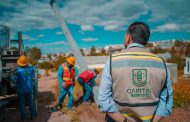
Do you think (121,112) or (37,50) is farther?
(37,50)

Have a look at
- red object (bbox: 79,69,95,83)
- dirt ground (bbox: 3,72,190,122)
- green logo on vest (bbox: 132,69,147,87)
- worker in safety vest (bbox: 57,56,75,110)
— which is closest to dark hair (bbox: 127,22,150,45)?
green logo on vest (bbox: 132,69,147,87)

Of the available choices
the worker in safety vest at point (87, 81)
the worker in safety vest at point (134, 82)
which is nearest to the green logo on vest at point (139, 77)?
the worker in safety vest at point (134, 82)

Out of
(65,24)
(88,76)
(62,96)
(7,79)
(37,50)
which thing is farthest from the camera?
(37,50)

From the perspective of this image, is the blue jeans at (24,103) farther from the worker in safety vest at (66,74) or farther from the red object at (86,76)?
the red object at (86,76)

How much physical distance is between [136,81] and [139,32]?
0.48 metres

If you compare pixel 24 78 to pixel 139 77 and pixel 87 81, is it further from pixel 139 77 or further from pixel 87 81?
pixel 139 77

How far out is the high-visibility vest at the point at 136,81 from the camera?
1.89 metres

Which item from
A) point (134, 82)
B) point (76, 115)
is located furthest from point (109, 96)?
point (76, 115)

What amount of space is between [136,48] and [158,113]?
67 centimetres

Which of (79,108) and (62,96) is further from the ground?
(62,96)

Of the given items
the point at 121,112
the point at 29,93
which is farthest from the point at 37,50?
the point at 121,112

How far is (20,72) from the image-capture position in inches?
209

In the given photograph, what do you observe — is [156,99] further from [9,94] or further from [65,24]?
[65,24]

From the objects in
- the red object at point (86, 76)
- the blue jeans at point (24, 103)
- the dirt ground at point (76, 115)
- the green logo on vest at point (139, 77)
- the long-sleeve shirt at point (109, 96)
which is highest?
the green logo on vest at point (139, 77)
